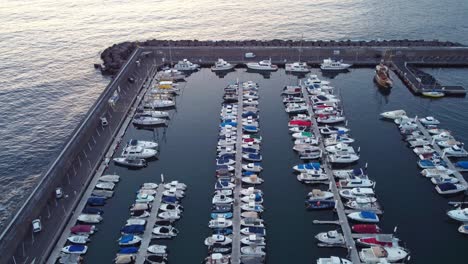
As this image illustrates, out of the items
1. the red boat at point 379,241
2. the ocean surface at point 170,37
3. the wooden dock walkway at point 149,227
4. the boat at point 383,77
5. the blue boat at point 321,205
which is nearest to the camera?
the wooden dock walkway at point 149,227

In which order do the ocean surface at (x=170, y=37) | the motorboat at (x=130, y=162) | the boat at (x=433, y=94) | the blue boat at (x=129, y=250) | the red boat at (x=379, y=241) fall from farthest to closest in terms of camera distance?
the boat at (x=433, y=94) < the ocean surface at (x=170, y=37) < the motorboat at (x=130, y=162) < the red boat at (x=379, y=241) < the blue boat at (x=129, y=250)

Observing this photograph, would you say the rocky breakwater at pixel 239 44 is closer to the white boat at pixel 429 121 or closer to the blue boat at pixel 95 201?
the white boat at pixel 429 121

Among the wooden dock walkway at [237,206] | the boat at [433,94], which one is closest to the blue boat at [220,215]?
the wooden dock walkway at [237,206]

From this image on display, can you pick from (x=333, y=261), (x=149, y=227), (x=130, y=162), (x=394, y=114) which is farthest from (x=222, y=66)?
(x=333, y=261)

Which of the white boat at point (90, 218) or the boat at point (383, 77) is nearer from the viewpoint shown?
the white boat at point (90, 218)

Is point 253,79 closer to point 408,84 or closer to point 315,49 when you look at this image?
point 315,49

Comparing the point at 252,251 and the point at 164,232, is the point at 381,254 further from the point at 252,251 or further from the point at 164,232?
the point at 164,232

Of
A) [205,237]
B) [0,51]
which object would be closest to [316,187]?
[205,237]

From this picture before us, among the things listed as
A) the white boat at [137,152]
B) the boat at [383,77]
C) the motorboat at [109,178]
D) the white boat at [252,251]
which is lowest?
the white boat at [252,251]

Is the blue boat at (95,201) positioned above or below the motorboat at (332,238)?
above
